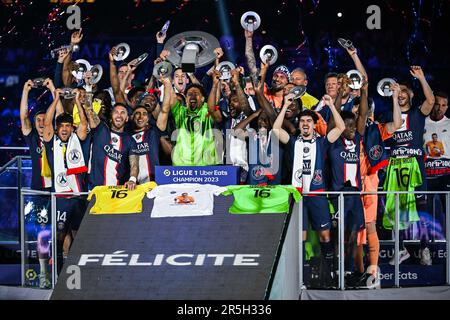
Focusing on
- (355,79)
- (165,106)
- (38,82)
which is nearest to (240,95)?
(165,106)

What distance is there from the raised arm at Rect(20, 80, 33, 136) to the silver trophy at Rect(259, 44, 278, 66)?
2.48 m

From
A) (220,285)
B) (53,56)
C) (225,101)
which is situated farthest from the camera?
A: (53,56)

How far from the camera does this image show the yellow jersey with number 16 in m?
12.1

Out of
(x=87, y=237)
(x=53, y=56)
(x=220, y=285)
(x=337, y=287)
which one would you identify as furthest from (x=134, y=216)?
(x=53, y=56)

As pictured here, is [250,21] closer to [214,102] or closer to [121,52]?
[214,102]

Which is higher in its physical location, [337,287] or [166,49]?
[166,49]

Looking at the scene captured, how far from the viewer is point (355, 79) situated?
13.5m

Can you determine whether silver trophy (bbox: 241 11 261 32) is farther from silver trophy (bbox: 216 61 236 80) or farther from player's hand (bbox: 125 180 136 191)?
player's hand (bbox: 125 180 136 191)

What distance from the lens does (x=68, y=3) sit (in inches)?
580

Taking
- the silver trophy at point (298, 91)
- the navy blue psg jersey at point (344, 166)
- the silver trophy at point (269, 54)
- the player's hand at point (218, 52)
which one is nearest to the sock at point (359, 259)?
the navy blue psg jersey at point (344, 166)

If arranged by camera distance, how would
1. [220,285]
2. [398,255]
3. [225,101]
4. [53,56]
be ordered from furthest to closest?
[53,56]
[225,101]
[398,255]
[220,285]
